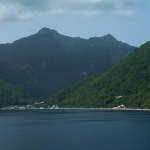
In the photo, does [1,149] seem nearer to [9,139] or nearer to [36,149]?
[36,149]

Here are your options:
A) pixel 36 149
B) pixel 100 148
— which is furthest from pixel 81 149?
pixel 36 149

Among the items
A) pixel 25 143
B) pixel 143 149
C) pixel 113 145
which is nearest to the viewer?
pixel 143 149

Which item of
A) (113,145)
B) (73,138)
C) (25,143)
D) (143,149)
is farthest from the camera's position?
(73,138)

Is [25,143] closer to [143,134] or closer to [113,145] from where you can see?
[113,145]

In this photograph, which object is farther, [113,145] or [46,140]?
[46,140]

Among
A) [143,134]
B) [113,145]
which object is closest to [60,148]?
[113,145]

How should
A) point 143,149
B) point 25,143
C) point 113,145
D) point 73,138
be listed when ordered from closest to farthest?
1. point 143,149
2. point 113,145
3. point 25,143
4. point 73,138

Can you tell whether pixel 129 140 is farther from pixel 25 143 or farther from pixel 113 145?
pixel 25 143

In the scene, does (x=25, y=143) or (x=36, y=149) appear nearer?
(x=36, y=149)
